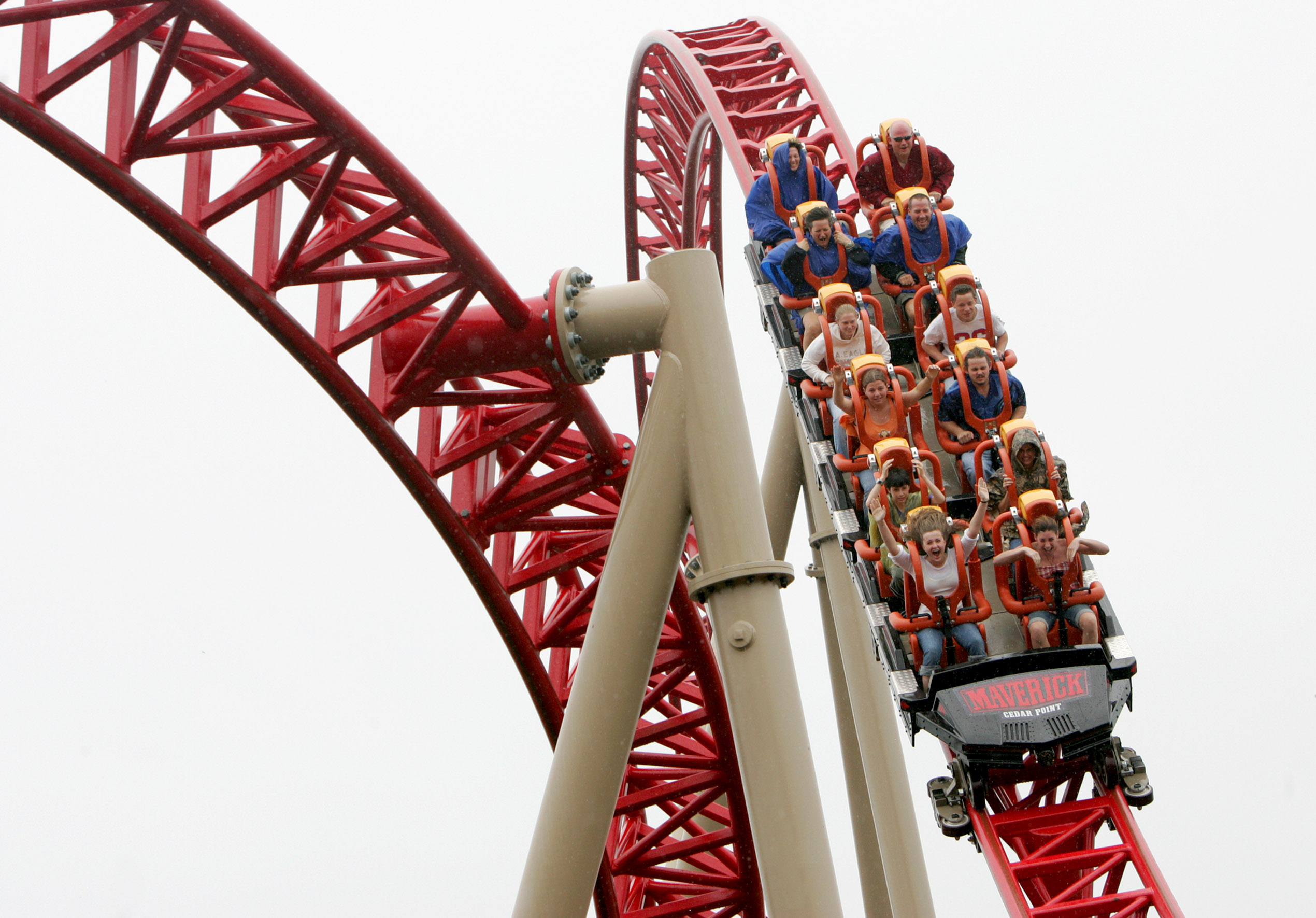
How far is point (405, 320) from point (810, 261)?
2.36m

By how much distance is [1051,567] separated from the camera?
619cm

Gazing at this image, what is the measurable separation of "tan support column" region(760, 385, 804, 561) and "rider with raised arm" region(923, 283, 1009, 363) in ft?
7.11

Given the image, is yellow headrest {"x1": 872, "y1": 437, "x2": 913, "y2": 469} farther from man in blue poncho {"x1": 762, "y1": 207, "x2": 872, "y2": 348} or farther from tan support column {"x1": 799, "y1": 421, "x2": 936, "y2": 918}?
man in blue poncho {"x1": 762, "y1": 207, "x2": 872, "y2": 348}

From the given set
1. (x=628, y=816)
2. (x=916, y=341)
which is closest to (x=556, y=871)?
(x=916, y=341)

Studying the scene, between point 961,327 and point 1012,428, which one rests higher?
point 961,327

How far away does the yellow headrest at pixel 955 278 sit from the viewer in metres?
7.57

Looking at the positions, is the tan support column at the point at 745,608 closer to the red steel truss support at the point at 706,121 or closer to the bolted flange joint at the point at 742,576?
the bolted flange joint at the point at 742,576

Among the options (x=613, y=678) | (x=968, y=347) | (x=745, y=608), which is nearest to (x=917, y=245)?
(x=968, y=347)

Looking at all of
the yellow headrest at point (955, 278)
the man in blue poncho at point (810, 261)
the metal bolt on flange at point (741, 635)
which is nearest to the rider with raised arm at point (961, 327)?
the yellow headrest at point (955, 278)

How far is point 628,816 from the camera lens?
38.2ft

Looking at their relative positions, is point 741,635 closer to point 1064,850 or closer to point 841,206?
point 1064,850

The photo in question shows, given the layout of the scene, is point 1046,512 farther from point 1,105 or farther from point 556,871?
point 1,105

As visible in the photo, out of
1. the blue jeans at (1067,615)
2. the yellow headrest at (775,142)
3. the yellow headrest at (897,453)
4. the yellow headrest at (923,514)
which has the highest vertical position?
the yellow headrest at (775,142)

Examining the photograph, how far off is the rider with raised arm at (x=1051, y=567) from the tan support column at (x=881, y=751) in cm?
168
